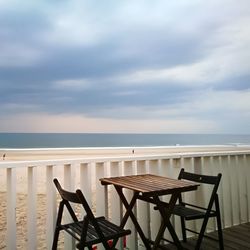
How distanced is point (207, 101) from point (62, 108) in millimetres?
21811

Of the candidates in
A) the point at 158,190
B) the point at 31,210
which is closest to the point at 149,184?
the point at 158,190

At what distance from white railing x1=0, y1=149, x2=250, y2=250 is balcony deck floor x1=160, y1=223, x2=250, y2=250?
0.50 ft

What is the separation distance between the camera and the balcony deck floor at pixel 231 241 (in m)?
3.05

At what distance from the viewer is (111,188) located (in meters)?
2.95

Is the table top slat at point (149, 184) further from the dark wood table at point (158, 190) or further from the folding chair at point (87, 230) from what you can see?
the folding chair at point (87, 230)

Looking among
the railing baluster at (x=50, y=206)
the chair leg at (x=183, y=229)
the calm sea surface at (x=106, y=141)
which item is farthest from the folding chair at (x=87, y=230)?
the calm sea surface at (x=106, y=141)

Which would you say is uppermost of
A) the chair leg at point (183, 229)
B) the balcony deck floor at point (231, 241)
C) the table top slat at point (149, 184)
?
the table top slat at point (149, 184)

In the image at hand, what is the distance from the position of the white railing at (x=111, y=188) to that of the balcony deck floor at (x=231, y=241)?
6.0 inches

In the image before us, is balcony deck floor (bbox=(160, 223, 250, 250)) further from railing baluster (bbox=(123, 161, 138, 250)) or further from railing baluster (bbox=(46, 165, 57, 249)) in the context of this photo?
railing baluster (bbox=(46, 165, 57, 249))

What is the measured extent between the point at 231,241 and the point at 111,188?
5.24 feet

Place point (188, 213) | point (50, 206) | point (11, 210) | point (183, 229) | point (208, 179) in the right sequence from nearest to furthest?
point (11, 210) < point (50, 206) < point (188, 213) < point (208, 179) < point (183, 229)

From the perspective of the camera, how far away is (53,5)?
694cm

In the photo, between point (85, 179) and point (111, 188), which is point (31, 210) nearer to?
point (85, 179)

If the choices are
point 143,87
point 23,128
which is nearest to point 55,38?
point 23,128
